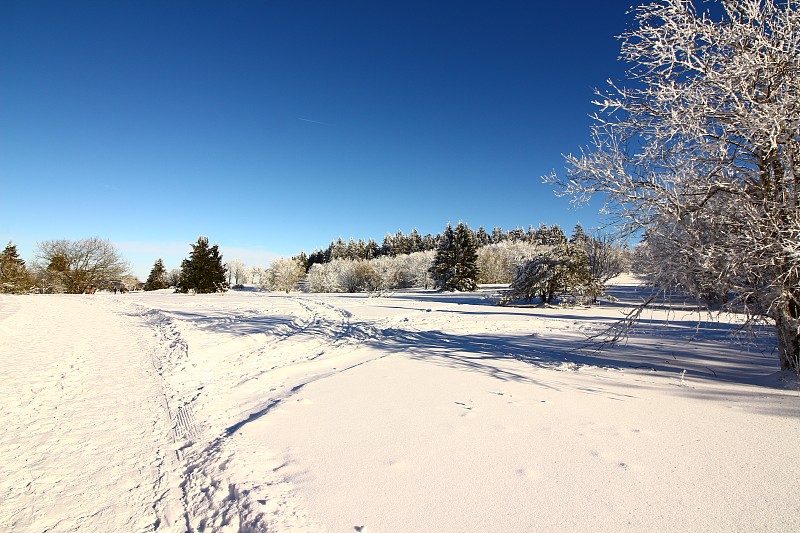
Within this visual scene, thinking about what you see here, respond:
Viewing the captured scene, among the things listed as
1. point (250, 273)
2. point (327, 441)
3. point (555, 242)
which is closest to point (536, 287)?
point (555, 242)

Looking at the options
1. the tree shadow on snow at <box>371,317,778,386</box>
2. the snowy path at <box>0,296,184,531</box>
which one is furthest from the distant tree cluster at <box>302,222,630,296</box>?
the snowy path at <box>0,296,184,531</box>

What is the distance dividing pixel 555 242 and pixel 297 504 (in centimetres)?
2257

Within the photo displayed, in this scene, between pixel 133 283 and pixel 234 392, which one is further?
pixel 133 283

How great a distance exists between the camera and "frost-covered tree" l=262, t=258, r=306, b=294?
66.5 metres

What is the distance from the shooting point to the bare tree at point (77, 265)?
37.3 metres

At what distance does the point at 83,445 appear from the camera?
380cm

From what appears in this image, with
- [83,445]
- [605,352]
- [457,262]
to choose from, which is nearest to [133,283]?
[457,262]

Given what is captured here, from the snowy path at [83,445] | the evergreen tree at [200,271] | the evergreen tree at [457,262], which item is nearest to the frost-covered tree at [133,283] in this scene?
the evergreen tree at [200,271]

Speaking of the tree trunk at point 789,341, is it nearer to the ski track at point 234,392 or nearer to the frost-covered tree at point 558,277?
the ski track at point 234,392

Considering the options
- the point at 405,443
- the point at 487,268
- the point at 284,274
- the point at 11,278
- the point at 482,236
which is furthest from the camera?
the point at 482,236

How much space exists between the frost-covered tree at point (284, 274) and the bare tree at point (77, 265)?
2752 cm

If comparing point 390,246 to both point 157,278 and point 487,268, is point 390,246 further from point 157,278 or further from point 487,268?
point 157,278

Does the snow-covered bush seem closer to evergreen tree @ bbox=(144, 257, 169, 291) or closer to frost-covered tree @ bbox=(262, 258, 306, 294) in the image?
frost-covered tree @ bbox=(262, 258, 306, 294)

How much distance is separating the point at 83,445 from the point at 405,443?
3.36 m
